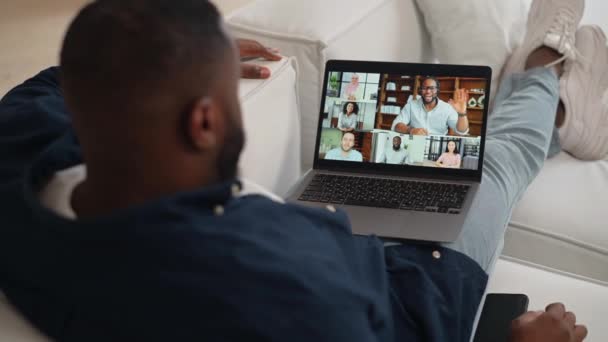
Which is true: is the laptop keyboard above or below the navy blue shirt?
below

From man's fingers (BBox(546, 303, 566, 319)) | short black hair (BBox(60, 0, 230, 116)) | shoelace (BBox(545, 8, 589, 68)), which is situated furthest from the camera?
shoelace (BBox(545, 8, 589, 68))

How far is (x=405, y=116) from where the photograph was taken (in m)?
1.43

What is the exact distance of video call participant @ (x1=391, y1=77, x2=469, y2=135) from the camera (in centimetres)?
141

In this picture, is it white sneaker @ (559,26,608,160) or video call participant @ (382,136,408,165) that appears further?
white sneaker @ (559,26,608,160)

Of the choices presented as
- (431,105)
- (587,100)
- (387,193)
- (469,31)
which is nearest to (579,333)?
(387,193)

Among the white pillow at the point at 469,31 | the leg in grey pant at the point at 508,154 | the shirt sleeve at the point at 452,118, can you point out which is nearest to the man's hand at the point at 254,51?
the shirt sleeve at the point at 452,118

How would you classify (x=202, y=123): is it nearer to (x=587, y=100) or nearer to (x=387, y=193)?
(x=387, y=193)

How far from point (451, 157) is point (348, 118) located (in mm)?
227

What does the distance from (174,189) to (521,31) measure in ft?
5.25

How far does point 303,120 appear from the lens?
156 cm

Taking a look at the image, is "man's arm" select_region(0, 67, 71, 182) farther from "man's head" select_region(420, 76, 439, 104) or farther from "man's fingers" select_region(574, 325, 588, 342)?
"man's fingers" select_region(574, 325, 588, 342)

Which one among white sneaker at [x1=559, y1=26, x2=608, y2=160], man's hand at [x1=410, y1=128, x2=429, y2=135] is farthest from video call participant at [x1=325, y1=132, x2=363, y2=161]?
white sneaker at [x1=559, y1=26, x2=608, y2=160]

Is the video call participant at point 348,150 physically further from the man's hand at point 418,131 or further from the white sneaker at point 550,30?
the white sneaker at point 550,30

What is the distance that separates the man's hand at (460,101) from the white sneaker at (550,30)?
54 cm
